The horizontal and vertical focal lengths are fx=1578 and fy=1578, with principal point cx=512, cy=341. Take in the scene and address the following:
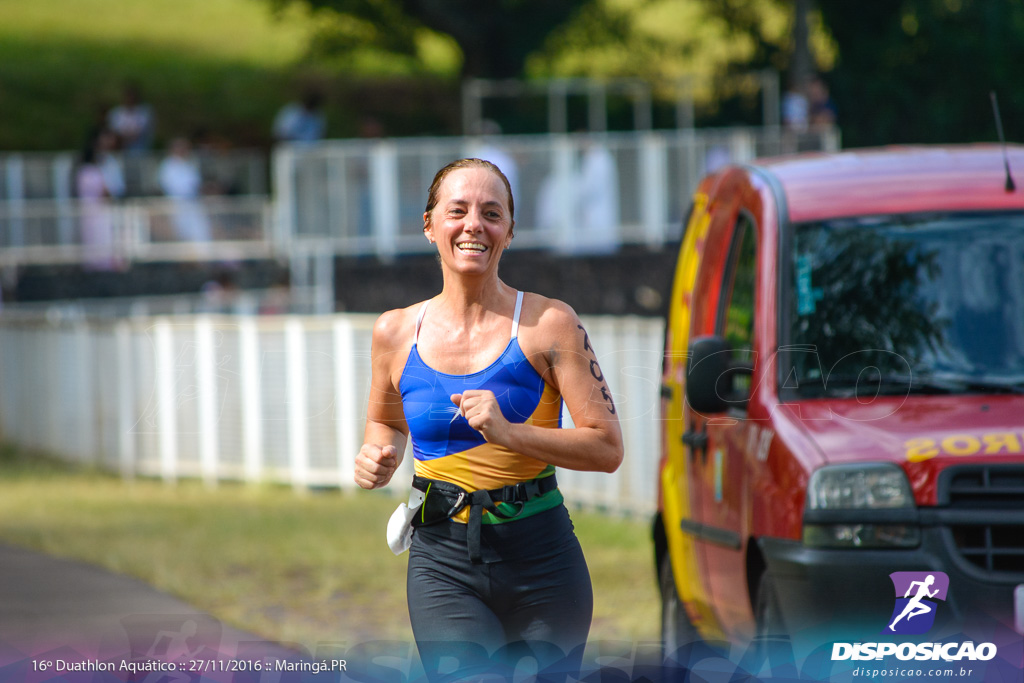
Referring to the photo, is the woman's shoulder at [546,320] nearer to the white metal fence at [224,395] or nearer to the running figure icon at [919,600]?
the running figure icon at [919,600]

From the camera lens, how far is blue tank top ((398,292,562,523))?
3.78 metres

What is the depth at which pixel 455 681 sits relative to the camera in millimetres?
3627

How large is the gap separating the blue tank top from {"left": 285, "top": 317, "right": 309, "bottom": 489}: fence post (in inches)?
420

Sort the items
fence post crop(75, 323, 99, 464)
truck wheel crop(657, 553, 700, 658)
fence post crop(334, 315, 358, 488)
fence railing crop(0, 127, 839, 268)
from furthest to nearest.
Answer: fence railing crop(0, 127, 839, 268) < fence post crop(75, 323, 99, 464) < fence post crop(334, 315, 358, 488) < truck wheel crop(657, 553, 700, 658)

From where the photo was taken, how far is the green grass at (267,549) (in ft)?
28.4

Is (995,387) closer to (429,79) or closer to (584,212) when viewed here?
(584,212)

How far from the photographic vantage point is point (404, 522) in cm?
397

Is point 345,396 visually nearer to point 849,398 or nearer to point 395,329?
point 849,398

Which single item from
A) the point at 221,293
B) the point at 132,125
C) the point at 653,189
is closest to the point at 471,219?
the point at 221,293

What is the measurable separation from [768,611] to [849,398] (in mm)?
789

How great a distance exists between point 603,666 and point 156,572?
6770mm

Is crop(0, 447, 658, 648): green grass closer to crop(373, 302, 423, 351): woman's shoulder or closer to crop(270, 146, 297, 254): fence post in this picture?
crop(373, 302, 423, 351): woman's shoulder

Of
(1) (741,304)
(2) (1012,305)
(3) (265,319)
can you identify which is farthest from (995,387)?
(3) (265,319)

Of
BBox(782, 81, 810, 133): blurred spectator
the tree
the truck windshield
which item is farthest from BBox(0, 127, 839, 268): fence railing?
the truck windshield
